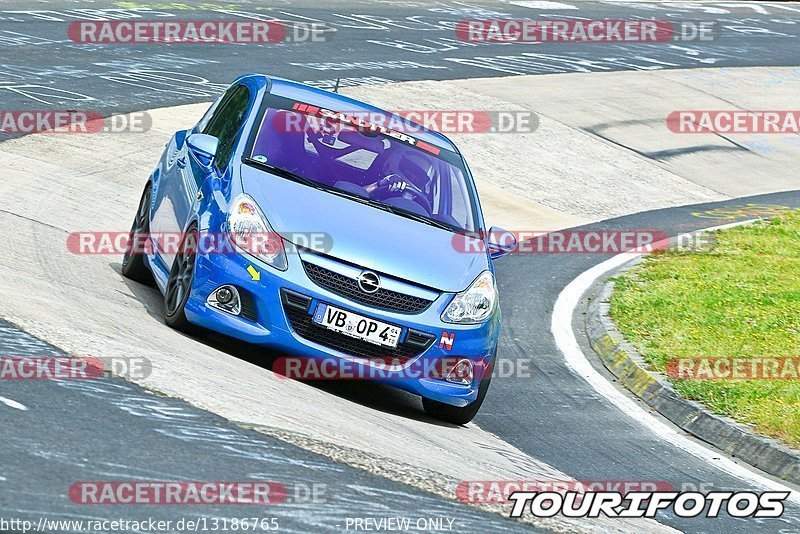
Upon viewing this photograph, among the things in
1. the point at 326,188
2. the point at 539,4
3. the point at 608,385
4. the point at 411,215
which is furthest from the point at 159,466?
the point at 539,4

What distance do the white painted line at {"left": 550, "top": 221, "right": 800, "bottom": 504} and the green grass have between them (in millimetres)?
374

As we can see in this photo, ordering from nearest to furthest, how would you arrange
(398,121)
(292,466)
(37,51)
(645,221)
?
(292,466), (398,121), (645,221), (37,51)

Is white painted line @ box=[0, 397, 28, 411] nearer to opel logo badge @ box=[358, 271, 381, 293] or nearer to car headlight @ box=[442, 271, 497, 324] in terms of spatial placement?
opel logo badge @ box=[358, 271, 381, 293]

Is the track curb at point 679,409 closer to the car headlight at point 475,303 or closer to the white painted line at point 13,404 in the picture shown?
the car headlight at point 475,303

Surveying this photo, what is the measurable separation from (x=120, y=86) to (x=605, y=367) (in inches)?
376

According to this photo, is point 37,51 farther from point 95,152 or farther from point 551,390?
point 551,390

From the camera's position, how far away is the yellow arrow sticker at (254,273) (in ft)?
24.4

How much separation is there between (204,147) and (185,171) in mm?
518

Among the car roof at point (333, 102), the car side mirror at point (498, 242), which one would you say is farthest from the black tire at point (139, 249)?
the car side mirror at point (498, 242)

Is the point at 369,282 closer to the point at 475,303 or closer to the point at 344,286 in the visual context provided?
the point at 344,286

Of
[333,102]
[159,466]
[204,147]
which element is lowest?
[159,466]

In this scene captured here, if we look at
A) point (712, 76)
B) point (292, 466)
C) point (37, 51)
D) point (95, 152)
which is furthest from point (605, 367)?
point (712, 76)

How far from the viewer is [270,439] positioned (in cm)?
595

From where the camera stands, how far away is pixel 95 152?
14.1 metres
